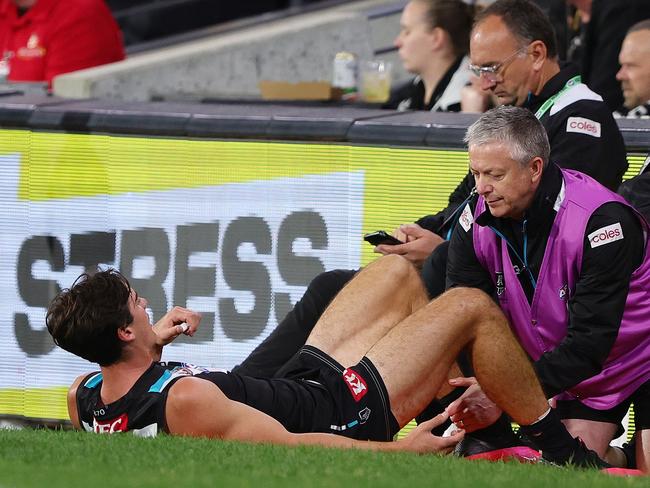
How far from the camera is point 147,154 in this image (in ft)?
26.1

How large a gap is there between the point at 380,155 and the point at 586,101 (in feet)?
3.89

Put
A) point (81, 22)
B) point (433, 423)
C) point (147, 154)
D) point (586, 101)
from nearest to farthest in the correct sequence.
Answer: point (433, 423) < point (586, 101) < point (147, 154) < point (81, 22)

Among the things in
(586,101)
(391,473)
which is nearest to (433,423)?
(391,473)

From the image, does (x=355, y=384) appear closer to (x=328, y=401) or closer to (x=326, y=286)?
(x=328, y=401)

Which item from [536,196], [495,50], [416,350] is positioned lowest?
[416,350]

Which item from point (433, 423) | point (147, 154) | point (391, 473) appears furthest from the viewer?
point (147, 154)

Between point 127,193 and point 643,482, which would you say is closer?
point 643,482

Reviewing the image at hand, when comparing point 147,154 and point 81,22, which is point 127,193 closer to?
point 147,154

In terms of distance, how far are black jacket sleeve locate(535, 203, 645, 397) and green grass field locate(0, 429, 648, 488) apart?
55 cm

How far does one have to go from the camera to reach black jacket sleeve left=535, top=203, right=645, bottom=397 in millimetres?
5980

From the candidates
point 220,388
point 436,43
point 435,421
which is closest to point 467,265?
point 435,421

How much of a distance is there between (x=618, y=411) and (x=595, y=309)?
626 millimetres

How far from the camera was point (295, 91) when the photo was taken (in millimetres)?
10109

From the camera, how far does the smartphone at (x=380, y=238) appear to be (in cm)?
696
